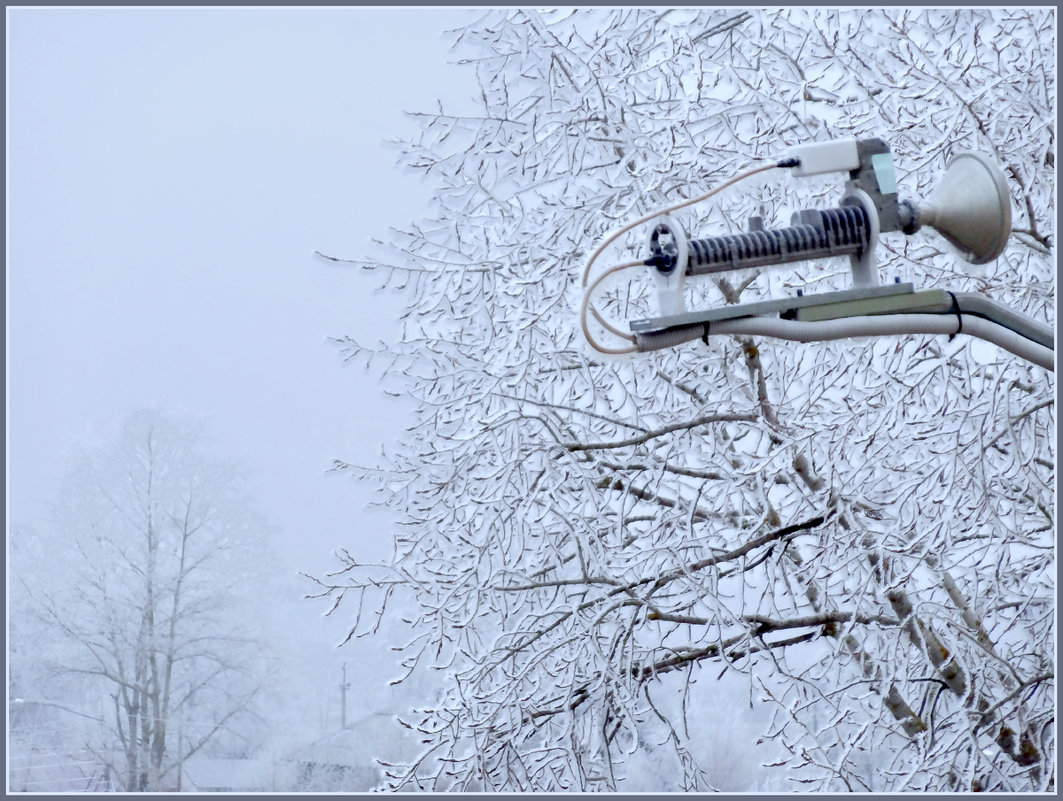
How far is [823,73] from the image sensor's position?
255cm

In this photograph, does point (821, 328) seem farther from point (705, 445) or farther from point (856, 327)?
point (705, 445)

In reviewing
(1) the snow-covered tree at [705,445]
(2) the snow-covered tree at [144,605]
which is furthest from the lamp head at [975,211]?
(2) the snow-covered tree at [144,605]

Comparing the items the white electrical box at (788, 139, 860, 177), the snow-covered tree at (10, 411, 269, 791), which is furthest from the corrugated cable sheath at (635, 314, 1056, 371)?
the snow-covered tree at (10, 411, 269, 791)

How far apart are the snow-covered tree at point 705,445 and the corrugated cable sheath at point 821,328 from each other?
3.63ft

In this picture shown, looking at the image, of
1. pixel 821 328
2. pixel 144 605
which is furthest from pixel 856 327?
pixel 144 605

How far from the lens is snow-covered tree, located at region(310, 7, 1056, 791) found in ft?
7.48

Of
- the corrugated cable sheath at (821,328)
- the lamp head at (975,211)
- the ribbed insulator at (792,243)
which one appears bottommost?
the corrugated cable sheath at (821,328)

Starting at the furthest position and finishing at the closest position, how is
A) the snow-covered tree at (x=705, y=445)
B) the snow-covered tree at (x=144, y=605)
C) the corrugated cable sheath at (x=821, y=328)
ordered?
the snow-covered tree at (x=144, y=605) < the snow-covered tree at (x=705, y=445) < the corrugated cable sheath at (x=821, y=328)

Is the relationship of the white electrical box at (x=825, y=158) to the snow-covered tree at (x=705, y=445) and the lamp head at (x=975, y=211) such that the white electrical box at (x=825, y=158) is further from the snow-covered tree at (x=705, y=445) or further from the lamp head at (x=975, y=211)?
the snow-covered tree at (x=705, y=445)

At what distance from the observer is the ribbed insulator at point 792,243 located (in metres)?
0.98

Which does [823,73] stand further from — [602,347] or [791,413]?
[602,347]

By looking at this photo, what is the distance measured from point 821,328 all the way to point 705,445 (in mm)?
1600

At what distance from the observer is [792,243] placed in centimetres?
100

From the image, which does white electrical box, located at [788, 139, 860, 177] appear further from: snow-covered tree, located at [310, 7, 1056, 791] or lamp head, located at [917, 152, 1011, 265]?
snow-covered tree, located at [310, 7, 1056, 791]
